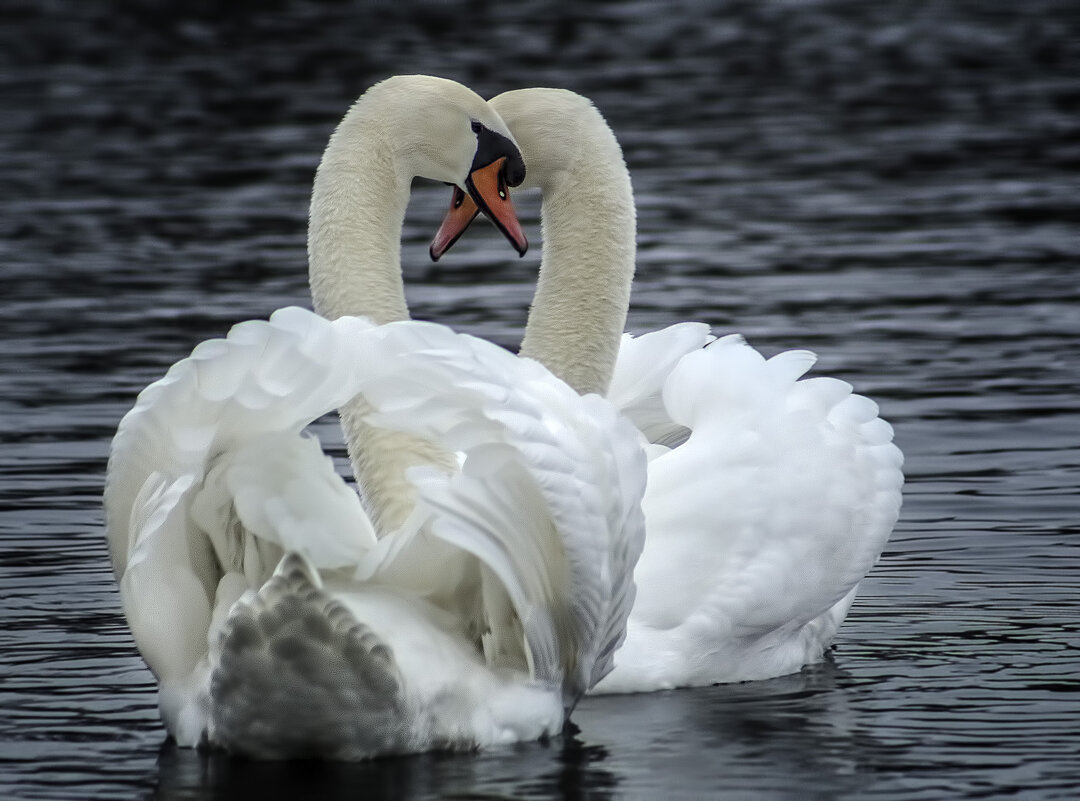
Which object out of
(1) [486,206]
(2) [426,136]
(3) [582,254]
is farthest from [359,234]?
(3) [582,254]

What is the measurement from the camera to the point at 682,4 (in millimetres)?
38688

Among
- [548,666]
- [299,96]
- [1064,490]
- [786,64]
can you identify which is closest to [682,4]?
[786,64]

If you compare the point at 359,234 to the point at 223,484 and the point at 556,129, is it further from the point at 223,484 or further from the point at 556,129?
the point at 223,484

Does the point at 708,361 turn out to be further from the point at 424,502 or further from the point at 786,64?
the point at 786,64

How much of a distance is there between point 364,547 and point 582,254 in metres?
2.04

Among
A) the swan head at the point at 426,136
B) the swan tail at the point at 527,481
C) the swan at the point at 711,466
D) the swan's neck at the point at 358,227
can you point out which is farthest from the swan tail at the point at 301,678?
the swan head at the point at 426,136

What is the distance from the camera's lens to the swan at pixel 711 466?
23.5 ft

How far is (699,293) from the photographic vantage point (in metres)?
14.6

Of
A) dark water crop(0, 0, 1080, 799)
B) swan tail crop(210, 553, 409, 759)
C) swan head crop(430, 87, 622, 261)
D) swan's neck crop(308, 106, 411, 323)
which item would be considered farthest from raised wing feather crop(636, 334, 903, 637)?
swan tail crop(210, 553, 409, 759)

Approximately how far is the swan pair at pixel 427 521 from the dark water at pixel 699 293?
191mm

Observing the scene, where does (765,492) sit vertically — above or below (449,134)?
below

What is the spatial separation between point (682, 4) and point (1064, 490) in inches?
1175

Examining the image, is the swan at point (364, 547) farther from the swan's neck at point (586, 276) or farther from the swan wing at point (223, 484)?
the swan's neck at point (586, 276)

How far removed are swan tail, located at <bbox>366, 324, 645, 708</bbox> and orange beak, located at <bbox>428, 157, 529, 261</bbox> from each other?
1.49m
